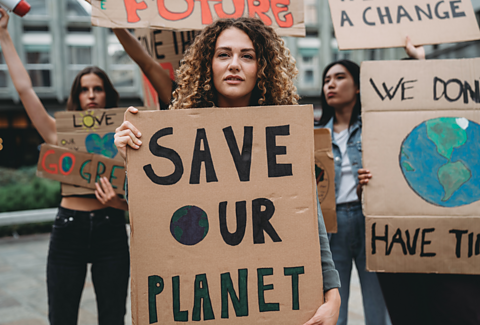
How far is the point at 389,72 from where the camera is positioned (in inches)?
66.2

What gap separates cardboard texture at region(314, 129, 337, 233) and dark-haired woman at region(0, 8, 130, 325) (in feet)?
3.35

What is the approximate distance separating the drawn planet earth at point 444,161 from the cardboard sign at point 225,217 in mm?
708

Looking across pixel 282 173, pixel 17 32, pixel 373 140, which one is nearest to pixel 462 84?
pixel 373 140

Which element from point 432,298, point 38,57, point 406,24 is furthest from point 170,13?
point 38,57

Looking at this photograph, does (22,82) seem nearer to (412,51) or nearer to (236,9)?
(236,9)

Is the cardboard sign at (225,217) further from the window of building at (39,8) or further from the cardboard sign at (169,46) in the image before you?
the window of building at (39,8)

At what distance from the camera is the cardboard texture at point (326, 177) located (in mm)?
1979

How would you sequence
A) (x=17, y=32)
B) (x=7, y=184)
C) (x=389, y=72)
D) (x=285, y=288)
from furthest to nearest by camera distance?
(x=17, y=32) → (x=7, y=184) → (x=389, y=72) → (x=285, y=288)

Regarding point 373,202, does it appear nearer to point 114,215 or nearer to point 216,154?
point 216,154

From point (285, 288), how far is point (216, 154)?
439 mm

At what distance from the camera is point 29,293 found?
374cm

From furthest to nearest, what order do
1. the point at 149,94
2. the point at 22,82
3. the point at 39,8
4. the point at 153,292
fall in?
the point at 39,8 < the point at 149,94 < the point at 22,82 < the point at 153,292

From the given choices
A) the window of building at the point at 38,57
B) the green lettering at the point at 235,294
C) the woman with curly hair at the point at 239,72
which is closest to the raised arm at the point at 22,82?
the woman with curly hair at the point at 239,72

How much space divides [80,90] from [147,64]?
0.64 meters
